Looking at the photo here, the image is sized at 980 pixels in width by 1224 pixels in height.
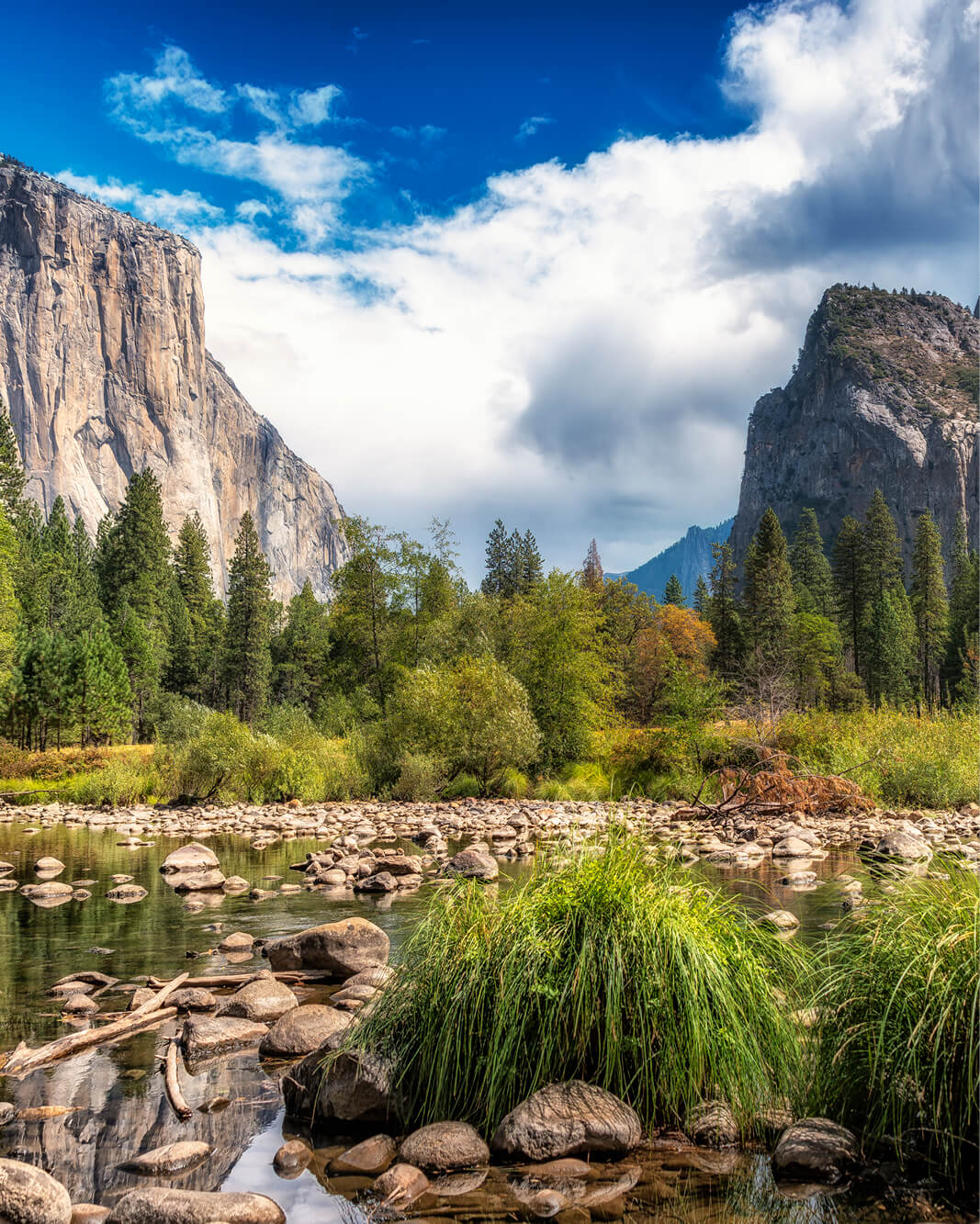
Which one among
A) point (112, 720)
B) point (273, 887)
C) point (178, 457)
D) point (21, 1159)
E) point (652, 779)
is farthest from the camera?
point (178, 457)

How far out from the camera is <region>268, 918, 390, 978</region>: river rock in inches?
360

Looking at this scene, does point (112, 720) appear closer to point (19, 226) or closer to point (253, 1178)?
point (253, 1178)

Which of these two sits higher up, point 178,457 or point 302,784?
point 178,457

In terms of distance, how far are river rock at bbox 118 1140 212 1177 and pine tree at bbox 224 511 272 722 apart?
56998 millimetres

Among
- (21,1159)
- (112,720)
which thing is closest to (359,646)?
(112,720)

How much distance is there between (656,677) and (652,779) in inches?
1057

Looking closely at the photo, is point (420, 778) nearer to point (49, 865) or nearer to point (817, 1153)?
point (49, 865)

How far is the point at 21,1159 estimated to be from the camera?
529 centimetres

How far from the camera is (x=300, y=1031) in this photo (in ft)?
23.2

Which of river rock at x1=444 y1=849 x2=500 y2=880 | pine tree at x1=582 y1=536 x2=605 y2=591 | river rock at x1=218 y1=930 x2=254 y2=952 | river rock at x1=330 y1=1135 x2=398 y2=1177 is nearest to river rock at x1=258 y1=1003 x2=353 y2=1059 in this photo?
river rock at x1=330 y1=1135 x2=398 y2=1177

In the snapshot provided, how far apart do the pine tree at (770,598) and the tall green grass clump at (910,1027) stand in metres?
55.7

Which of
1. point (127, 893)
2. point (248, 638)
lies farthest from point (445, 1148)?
point (248, 638)

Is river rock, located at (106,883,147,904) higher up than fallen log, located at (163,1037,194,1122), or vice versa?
fallen log, located at (163,1037,194,1122)

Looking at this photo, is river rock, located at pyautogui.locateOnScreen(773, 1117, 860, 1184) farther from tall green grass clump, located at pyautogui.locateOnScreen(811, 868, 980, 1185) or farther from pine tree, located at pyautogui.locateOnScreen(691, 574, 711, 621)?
pine tree, located at pyautogui.locateOnScreen(691, 574, 711, 621)
